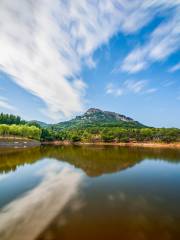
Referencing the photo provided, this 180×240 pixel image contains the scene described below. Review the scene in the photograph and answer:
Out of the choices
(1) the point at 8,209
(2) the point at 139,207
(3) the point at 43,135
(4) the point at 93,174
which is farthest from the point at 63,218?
(3) the point at 43,135

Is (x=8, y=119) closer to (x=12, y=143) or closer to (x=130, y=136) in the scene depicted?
(x=12, y=143)

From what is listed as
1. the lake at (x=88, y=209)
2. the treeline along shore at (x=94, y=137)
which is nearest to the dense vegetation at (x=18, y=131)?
the treeline along shore at (x=94, y=137)

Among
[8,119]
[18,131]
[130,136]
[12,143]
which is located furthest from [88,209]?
[8,119]

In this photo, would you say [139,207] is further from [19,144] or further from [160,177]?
[19,144]

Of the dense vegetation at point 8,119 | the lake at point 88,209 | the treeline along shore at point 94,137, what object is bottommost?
the lake at point 88,209

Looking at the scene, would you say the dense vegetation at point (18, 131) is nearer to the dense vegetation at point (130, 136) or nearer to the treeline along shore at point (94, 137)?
the treeline along shore at point (94, 137)

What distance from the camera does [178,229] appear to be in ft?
52.4

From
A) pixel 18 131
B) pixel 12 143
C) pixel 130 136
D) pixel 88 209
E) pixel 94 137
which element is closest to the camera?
pixel 88 209

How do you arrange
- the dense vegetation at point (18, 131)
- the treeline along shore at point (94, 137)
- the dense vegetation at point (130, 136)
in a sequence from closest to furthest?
the dense vegetation at point (18, 131), the treeline along shore at point (94, 137), the dense vegetation at point (130, 136)

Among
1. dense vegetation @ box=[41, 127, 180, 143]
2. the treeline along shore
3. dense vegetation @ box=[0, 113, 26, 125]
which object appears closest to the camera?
the treeline along shore

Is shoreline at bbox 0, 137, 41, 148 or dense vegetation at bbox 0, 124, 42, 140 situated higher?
A: dense vegetation at bbox 0, 124, 42, 140

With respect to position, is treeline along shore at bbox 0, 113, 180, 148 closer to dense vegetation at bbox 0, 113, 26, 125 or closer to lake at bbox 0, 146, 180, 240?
dense vegetation at bbox 0, 113, 26, 125

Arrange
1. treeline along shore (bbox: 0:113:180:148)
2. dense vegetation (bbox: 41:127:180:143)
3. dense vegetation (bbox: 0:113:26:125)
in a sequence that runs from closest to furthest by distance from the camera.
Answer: treeline along shore (bbox: 0:113:180:148) → dense vegetation (bbox: 41:127:180:143) → dense vegetation (bbox: 0:113:26:125)

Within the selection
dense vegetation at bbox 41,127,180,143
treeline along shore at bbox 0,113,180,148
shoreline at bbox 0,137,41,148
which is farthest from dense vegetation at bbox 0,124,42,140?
A: dense vegetation at bbox 41,127,180,143
